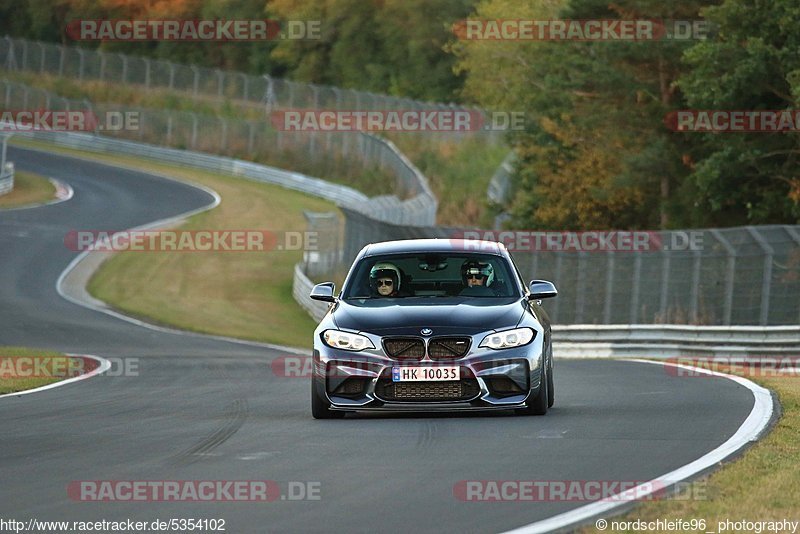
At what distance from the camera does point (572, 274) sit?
3241 cm

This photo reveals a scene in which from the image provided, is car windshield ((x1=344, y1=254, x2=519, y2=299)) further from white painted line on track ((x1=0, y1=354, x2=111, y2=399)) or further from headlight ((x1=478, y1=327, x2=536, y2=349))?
white painted line on track ((x1=0, y1=354, x2=111, y2=399))

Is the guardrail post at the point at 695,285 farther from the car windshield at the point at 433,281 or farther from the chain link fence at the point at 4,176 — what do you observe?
the chain link fence at the point at 4,176

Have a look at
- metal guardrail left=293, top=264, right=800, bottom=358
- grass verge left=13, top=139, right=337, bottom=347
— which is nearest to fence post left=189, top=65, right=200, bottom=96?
grass verge left=13, top=139, right=337, bottom=347

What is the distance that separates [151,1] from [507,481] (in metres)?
116


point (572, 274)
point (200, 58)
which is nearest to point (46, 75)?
point (200, 58)

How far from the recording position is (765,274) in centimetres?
2836

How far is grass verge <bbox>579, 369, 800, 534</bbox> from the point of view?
7.71 m

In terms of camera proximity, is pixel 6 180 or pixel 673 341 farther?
pixel 6 180

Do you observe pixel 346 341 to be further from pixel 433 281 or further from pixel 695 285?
pixel 695 285

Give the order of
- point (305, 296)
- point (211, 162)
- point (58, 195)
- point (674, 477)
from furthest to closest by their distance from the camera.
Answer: point (211, 162) → point (58, 195) → point (305, 296) → point (674, 477)

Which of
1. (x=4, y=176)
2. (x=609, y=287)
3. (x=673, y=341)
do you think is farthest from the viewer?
(x=4, y=176)

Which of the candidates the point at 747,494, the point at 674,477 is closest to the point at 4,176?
the point at 674,477
